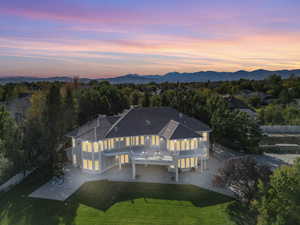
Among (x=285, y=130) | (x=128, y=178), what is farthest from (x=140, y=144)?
(x=285, y=130)

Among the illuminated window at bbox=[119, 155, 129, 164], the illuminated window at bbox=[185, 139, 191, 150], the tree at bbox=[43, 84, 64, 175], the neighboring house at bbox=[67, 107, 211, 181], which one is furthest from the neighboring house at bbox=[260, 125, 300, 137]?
the tree at bbox=[43, 84, 64, 175]

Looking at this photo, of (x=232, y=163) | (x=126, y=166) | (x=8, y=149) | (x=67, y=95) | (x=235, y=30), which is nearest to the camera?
(x=232, y=163)

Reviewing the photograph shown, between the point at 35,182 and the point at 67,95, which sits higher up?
the point at 67,95

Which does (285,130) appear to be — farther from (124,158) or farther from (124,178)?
(124,178)

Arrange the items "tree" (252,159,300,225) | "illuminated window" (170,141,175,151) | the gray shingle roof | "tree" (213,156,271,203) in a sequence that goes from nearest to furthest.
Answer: "tree" (252,159,300,225) < "tree" (213,156,271,203) < the gray shingle roof < "illuminated window" (170,141,175,151)

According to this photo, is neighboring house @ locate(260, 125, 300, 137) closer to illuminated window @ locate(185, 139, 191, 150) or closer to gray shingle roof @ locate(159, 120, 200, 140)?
gray shingle roof @ locate(159, 120, 200, 140)

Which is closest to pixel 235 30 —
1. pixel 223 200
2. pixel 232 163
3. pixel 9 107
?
pixel 232 163

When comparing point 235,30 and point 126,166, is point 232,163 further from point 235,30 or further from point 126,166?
point 235,30
